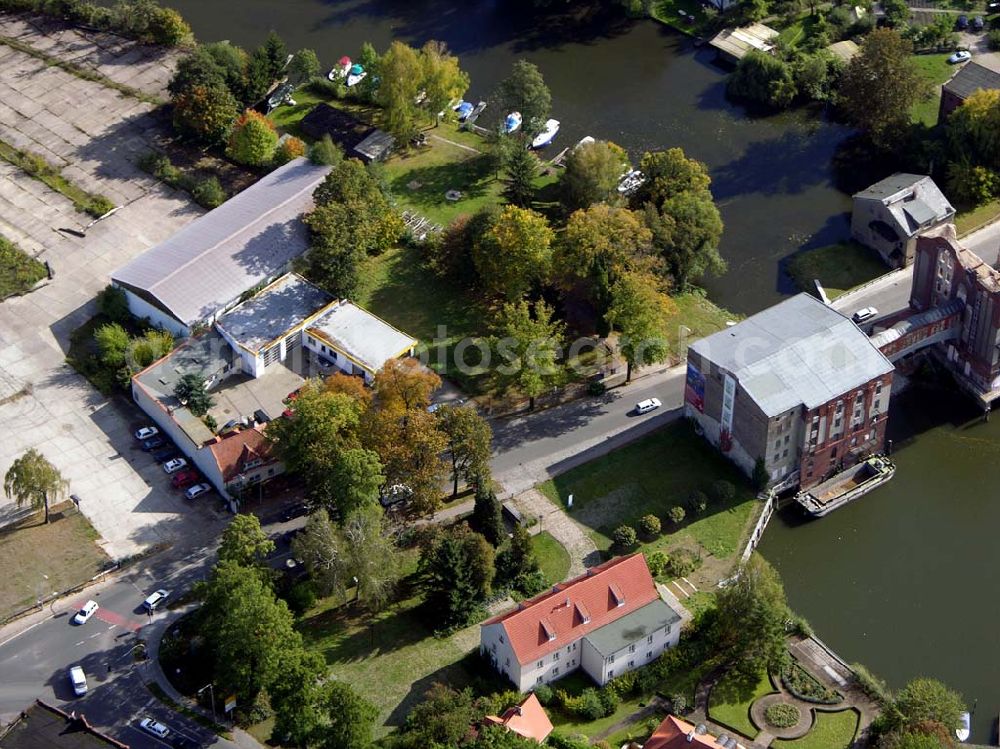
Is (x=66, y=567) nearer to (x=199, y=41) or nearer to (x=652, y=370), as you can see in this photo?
(x=652, y=370)

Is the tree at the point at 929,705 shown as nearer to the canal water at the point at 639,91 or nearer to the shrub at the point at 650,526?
the shrub at the point at 650,526

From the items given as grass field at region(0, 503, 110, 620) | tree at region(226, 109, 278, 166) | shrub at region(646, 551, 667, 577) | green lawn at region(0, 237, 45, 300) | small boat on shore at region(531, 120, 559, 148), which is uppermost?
tree at region(226, 109, 278, 166)

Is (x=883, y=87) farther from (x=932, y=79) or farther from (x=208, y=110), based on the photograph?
(x=208, y=110)

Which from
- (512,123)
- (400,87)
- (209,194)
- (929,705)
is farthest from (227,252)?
(929,705)

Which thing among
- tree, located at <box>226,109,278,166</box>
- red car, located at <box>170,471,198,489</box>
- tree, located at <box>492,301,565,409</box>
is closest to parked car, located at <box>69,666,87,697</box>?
red car, located at <box>170,471,198,489</box>

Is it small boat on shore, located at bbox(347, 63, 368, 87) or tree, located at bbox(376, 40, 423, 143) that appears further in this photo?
small boat on shore, located at bbox(347, 63, 368, 87)

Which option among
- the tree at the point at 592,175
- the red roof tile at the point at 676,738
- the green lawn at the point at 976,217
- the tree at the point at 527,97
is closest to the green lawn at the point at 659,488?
the red roof tile at the point at 676,738

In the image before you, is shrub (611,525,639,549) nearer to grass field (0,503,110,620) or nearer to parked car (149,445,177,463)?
parked car (149,445,177,463)

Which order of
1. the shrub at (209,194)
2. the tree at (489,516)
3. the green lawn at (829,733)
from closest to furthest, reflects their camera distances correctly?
the green lawn at (829,733), the tree at (489,516), the shrub at (209,194)
